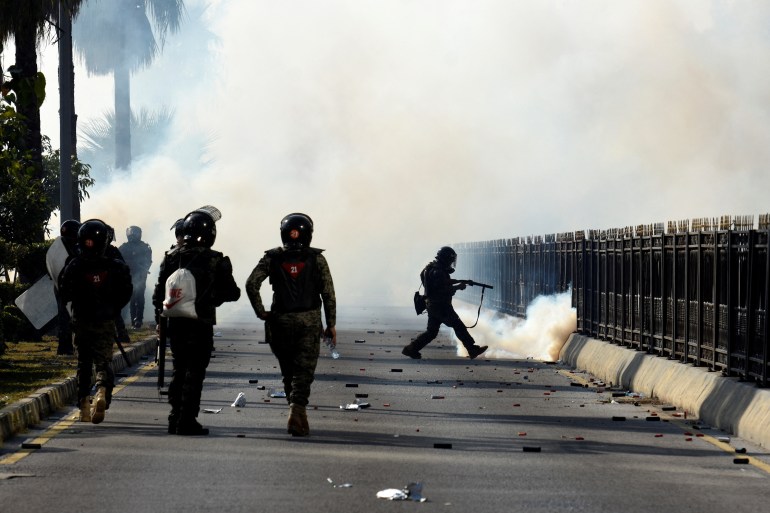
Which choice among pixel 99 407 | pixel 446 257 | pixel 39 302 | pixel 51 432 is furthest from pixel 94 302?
pixel 446 257

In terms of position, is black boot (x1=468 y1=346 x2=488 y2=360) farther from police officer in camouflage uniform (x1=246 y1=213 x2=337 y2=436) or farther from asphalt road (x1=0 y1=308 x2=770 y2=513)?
police officer in camouflage uniform (x1=246 y1=213 x2=337 y2=436)

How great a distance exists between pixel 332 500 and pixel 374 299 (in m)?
55.3

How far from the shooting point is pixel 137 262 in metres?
32.0

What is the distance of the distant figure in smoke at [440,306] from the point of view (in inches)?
944

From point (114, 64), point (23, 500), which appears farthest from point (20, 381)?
point (114, 64)

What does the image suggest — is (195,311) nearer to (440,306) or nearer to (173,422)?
(173,422)

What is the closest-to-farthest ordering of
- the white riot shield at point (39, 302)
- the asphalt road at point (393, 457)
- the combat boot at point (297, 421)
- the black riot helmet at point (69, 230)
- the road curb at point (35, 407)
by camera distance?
the asphalt road at point (393, 457)
the combat boot at point (297, 421)
the road curb at point (35, 407)
the black riot helmet at point (69, 230)
the white riot shield at point (39, 302)

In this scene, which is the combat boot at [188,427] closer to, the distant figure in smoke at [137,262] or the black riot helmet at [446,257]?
the black riot helmet at [446,257]

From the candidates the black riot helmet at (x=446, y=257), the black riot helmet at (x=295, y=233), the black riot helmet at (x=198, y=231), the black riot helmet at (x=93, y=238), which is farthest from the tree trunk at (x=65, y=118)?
the black riot helmet at (x=295, y=233)

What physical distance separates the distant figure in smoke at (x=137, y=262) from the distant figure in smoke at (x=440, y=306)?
30.2 ft

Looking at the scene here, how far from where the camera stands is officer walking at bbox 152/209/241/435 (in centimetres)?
1316

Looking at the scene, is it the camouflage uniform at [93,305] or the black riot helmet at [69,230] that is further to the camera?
the black riot helmet at [69,230]

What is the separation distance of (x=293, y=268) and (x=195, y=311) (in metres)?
0.90

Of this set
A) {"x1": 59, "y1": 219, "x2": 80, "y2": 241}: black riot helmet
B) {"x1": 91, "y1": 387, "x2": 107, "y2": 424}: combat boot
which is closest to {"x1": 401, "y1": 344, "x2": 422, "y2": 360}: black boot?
{"x1": 59, "y1": 219, "x2": 80, "y2": 241}: black riot helmet
